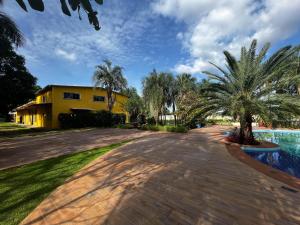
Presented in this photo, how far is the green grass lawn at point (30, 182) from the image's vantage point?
366 cm

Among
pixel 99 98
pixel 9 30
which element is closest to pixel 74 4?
pixel 9 30

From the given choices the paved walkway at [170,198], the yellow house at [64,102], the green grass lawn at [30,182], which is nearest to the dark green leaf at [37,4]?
the paved walkway at [170,198]

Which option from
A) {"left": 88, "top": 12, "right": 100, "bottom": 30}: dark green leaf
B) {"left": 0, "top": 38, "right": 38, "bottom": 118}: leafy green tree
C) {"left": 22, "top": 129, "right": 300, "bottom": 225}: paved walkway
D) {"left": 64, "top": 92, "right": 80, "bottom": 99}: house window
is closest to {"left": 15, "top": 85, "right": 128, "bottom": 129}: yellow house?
{"left": 64, "top": 92, "right": 80, "bottom": 99}: house window

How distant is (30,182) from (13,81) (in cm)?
1570

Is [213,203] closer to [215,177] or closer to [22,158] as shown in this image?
[215,177]

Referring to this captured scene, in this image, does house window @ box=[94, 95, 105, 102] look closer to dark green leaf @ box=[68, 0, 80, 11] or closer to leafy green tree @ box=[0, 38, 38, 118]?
leafy green tree @ box=[0, 38, 38, 118]

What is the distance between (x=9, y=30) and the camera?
10758mm

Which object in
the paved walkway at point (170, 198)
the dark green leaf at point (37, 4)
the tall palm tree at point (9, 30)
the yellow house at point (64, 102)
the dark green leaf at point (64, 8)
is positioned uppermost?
the tall palm tree at point (9, 30)

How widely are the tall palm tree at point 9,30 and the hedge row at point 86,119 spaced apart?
12.6 meters

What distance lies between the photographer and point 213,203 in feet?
12.1

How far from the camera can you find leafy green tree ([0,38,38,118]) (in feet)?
51.9

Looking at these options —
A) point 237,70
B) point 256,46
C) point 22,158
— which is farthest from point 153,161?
point 256,46

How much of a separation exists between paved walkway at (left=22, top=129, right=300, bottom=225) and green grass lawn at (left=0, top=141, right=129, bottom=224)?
295mm

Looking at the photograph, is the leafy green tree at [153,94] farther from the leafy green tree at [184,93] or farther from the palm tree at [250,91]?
the palm tree at [250,91]
